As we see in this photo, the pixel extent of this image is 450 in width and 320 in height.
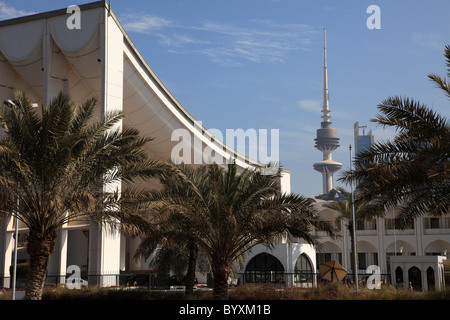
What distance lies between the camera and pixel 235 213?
18766 millimetres

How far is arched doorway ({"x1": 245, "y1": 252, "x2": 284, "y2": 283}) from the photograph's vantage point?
38750mm

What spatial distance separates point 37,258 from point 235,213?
6.59 meters

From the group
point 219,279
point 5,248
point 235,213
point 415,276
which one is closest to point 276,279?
point 415,276

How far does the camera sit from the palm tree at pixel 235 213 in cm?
1848

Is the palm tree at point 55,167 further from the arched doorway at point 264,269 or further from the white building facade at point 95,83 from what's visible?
the arched doorway at point 264,269

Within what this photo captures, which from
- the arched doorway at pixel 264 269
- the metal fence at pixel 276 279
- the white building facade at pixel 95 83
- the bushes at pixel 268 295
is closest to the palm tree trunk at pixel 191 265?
the bushes at pixel 268 295

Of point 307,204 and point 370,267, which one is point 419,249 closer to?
point 370,267

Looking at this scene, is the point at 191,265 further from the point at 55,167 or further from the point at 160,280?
the point at 160,280

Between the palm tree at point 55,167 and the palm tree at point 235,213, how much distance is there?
1.75 meters

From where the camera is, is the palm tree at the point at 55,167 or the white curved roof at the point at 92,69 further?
the white curved roof at the point at 92,69

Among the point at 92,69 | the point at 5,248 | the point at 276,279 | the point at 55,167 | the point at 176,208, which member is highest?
the point at 92,69

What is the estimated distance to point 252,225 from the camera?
18.7m
